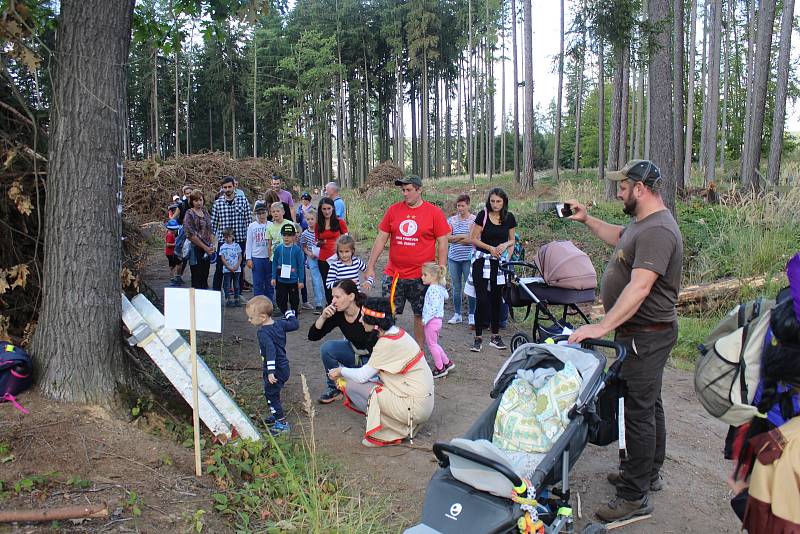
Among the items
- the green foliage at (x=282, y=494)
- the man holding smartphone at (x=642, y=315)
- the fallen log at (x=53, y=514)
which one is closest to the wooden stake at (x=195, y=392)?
the green foliage at (x=282, y=494)

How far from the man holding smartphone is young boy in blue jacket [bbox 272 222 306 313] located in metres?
5.60

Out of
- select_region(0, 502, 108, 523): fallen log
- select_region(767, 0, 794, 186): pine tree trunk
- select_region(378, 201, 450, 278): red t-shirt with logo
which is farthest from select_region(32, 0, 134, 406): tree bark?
select_region(767, 0, 794, 186): pine tree trunk

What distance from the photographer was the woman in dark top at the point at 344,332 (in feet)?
18.0

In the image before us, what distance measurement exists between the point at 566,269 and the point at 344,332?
2350 millimetres

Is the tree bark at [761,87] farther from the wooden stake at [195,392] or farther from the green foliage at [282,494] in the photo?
the wooden stake at [195,392]


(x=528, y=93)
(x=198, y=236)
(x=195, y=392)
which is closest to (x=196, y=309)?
(x=195, y=392)

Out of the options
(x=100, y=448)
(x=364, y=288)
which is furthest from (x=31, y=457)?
(x=364, y=288)

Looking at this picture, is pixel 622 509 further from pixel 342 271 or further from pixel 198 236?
pixel 198 236

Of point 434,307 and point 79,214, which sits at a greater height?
point 79,214

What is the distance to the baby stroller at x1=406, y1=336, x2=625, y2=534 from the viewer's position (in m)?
2.94

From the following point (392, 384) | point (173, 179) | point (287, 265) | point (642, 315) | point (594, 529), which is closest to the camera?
point (594, 529)

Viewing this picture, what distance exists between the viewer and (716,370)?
2.79 metres

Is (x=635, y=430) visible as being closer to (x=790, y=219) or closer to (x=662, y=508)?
(x=662, y=508)

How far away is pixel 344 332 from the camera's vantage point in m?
5.85
